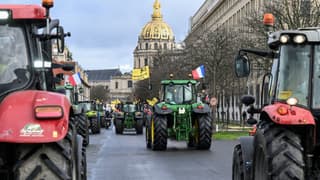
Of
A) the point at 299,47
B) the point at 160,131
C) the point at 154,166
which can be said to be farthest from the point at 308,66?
the point at 160,131

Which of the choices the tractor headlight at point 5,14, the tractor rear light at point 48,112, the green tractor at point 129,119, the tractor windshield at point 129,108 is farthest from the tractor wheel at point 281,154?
the tractor windshield at point 129,108

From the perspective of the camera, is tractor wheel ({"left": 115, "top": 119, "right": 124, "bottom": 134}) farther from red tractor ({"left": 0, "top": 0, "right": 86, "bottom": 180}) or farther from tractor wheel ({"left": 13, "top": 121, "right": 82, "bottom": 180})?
tractor wheel ({"left": 13, "top": 121, "right": 82, "bottom": 180})

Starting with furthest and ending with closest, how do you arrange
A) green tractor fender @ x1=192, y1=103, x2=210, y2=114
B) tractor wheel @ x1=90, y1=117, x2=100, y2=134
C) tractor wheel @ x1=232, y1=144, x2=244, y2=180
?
tractor wheel @ x1=90, y1=117, x2=100, y2=134, green tractor fender @ x1=192, y1=103, x2=210, y2=114, tractor wheel @ x1=232, y1=144, x2=244, y2=180

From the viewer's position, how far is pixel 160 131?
24281mm

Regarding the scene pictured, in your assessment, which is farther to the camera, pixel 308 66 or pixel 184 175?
pixel 184 175

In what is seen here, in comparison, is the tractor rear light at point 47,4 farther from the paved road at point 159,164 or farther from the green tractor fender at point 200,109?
the green tractor fender at point 200,109

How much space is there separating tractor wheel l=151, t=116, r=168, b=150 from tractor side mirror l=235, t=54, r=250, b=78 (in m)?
14.3

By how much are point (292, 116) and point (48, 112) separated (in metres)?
2.91

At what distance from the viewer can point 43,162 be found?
6.68 m

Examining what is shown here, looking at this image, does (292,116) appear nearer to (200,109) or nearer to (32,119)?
(32,119)

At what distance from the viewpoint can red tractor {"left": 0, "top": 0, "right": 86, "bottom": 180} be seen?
6.64 meters

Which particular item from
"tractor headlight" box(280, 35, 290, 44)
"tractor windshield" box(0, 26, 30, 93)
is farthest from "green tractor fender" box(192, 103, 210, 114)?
"tractor windshield" box(0, 26, 30, 93)

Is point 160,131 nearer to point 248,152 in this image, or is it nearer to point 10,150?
point 248,152

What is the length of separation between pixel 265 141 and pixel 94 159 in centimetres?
1379
